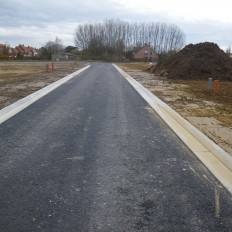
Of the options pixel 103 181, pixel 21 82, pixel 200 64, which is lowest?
pixel 21 82

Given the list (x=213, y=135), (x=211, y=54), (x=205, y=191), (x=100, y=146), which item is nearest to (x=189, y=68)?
(x=211, y=54)

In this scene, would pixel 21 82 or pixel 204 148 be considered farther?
pixel 21 82

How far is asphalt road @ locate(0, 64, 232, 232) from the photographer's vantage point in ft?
13.2

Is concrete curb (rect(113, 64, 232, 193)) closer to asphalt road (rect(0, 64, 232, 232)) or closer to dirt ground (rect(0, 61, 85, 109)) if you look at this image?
asphalt road (rect(0, 64, 232, 232))

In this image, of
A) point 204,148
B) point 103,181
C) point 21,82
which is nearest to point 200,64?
point 21,82

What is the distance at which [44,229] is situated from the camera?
3.80 m

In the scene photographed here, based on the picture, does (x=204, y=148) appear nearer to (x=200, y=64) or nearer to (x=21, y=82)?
(x=21, y=82)

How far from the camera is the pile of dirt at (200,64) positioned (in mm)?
30547

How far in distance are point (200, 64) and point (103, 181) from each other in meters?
27.9

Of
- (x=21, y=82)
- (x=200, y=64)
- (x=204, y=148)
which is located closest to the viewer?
(x=204, y=148)

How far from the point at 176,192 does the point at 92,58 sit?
10726 centimetres

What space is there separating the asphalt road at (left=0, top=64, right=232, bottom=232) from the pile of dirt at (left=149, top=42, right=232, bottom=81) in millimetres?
22318

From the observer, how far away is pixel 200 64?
31.5 meters

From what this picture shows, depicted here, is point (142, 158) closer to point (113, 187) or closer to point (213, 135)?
point (113, 187)
